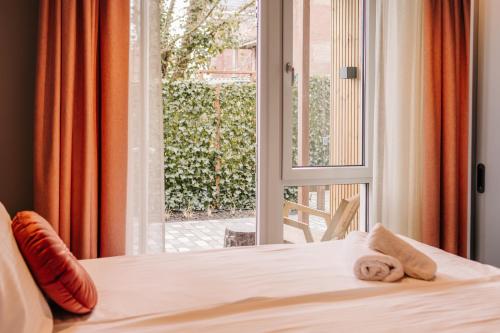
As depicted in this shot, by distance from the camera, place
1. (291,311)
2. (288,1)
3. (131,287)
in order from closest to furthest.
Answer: (291,311) < (131,287) < (288,1)

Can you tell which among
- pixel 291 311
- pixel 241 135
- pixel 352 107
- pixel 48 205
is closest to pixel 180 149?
pixel 241 135

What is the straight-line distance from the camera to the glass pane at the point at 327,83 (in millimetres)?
3469

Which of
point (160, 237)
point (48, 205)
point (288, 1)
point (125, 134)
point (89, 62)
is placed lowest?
point (160, 237)

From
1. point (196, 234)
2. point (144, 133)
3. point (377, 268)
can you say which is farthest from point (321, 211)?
point (377, 268)

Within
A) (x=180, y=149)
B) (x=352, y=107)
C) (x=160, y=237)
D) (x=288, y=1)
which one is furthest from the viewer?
(x=180, y=149)

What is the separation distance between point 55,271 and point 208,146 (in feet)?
10.9

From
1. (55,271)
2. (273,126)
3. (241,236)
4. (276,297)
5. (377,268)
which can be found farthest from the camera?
(241,236)

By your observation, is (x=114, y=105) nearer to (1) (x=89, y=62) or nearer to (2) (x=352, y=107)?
(1) (x=89, y=62)

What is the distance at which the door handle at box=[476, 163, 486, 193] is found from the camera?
285 cm

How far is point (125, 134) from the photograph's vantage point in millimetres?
2891

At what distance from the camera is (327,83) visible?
357cm

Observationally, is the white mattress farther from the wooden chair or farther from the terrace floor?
the terrace floor

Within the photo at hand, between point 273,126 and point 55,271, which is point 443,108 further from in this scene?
point 55,271

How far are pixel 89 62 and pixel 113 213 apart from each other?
0.79 meters
